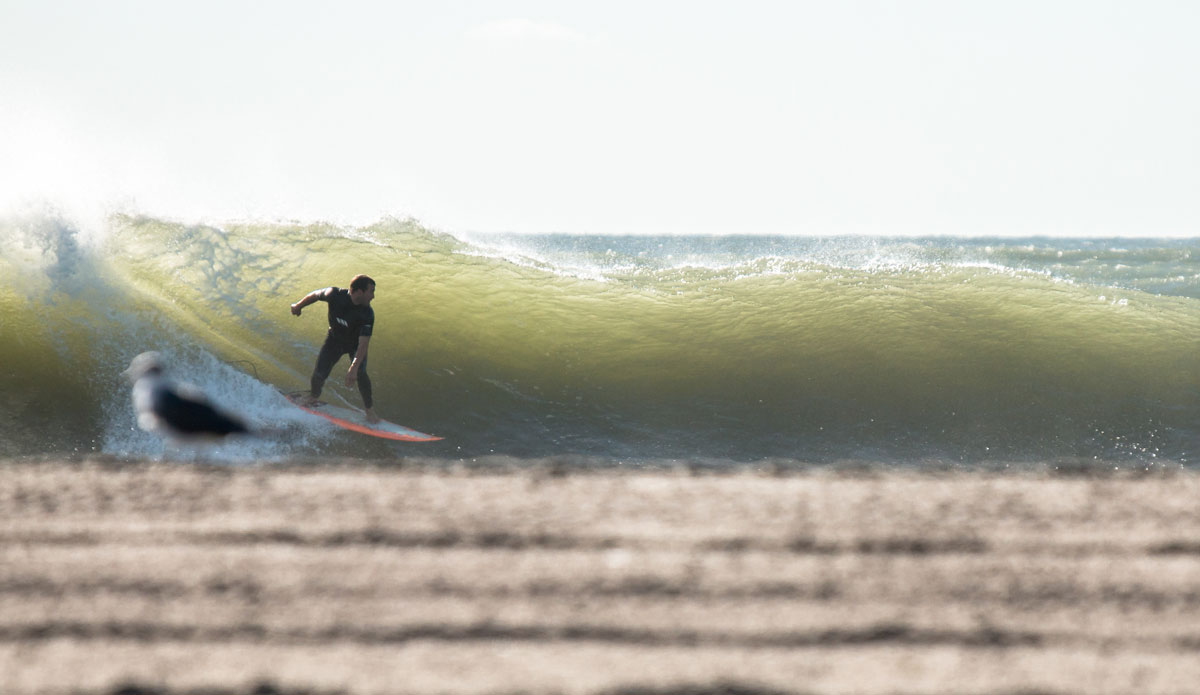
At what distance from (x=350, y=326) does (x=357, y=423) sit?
726mm

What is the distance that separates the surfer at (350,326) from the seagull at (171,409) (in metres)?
1.34

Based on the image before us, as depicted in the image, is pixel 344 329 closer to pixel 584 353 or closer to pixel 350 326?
pixel 350 326

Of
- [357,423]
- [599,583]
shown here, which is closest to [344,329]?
[357,423]

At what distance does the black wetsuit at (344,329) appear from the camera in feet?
17.8

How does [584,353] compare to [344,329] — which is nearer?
[344,329]

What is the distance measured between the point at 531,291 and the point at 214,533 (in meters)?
5.60

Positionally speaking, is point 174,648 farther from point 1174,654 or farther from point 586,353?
point 586,353

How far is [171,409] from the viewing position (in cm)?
383

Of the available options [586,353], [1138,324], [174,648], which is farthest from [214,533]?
[1138,324]

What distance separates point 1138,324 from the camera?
8.65m

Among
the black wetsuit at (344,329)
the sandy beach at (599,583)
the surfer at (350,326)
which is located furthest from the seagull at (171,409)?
the black wetsuit at (344,329)

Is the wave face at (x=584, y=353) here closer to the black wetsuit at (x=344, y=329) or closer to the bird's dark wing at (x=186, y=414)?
the black wetsuit at (x=344, y=329)

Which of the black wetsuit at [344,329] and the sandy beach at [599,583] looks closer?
the sandy beach at [599,583]

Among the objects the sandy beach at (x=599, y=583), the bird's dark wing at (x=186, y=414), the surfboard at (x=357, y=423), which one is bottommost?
the surfboard at (x=357, y=423)
